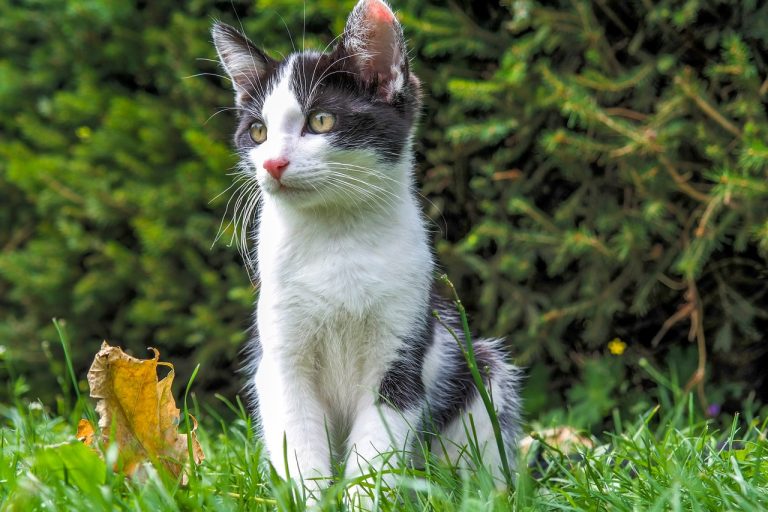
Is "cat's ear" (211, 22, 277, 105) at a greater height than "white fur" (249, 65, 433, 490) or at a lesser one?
greater

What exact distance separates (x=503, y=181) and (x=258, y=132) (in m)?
1.47

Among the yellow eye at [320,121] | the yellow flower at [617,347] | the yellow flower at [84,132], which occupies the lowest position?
the yellow flower at [617,347]

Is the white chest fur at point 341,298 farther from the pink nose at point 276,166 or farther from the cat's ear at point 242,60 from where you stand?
the cat's ear at point 242,60

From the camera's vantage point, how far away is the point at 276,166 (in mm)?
2045

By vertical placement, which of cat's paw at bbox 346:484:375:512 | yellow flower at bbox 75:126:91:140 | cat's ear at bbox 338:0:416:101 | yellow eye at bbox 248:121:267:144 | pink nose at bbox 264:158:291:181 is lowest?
yellow flower at bbox 75:126:91:140

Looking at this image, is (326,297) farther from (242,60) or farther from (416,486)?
(242,60)

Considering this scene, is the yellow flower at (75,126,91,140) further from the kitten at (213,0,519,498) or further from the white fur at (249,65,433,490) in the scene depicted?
the white fur at (249,65,433,490)

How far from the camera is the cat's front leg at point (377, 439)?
1954mm

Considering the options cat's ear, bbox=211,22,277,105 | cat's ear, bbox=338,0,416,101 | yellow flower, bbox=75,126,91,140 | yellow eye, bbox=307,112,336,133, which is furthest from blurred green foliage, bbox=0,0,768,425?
yellow eye, bbox=307,112,336,133

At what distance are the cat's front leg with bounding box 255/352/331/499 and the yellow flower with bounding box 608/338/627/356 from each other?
1573mm

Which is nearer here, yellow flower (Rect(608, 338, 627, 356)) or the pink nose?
the pink nose

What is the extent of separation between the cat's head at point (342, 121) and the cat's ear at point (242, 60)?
0.07 meters

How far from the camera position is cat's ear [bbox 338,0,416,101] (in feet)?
7.13

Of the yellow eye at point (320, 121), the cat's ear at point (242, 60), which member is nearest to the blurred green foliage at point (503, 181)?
the cat's ear at point (242, 60)
